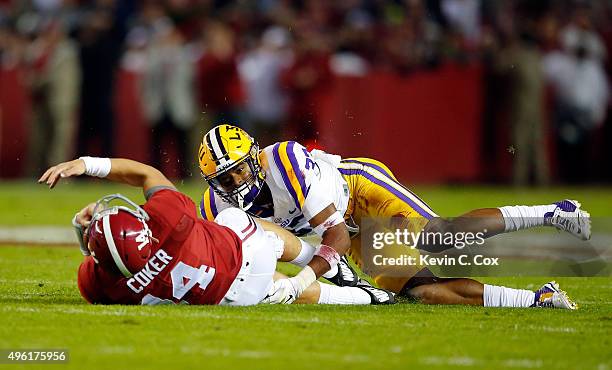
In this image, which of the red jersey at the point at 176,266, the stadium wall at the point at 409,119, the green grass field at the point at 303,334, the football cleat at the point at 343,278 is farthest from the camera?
the stadium wall at the point at 409,119

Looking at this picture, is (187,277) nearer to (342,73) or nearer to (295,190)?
(295,190)

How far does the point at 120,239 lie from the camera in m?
6.18

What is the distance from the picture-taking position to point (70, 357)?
5.29m

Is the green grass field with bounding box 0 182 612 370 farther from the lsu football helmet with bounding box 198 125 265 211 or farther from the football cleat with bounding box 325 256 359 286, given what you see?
the lsu football helmet with bounding box 198 125 265 211

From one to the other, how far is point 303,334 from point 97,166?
1656 mm

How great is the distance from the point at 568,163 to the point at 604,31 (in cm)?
216

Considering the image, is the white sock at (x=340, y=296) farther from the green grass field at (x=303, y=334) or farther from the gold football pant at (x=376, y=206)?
the gold football pant at (x=376, y=206)

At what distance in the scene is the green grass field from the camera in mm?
5320

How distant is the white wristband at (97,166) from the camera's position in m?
6.81

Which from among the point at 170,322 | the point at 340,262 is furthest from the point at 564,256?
the point at 170,322

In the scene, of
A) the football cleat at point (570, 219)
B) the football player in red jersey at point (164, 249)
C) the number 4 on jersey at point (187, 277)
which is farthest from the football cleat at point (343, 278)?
the football cleat at point (570, 219)

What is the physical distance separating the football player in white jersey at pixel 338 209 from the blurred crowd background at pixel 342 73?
9.06m

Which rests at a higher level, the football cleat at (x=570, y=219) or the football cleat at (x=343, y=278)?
the football cleat at (x=570, y=219)

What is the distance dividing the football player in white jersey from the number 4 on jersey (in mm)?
566
